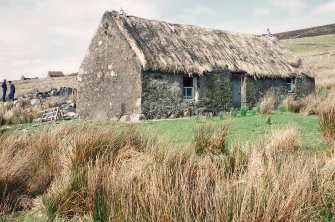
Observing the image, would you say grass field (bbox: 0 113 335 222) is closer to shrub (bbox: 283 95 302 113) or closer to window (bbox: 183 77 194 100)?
shrub (bbox: 283 95 302 113)

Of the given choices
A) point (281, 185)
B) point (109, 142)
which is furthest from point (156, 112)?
point (281, 185)

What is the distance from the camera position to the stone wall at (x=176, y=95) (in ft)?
47.9

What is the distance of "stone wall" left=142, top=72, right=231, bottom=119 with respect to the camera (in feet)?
47.9

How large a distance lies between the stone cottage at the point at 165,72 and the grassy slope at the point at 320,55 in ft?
29.2

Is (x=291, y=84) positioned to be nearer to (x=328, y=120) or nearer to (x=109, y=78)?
(x=109, y=78)

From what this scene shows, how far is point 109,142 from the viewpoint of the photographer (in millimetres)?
5008

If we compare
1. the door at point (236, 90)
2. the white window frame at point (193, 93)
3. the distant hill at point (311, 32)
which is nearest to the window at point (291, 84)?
the door at point (236, 90)

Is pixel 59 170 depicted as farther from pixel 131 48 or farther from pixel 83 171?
pixel 131 48

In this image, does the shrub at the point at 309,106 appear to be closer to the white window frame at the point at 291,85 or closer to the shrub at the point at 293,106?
the shrub at the point at 293,106

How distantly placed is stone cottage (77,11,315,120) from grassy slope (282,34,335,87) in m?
8.89

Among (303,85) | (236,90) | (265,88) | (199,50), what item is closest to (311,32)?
(303,85)

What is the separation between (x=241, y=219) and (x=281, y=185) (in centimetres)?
67

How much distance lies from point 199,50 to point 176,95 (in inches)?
107

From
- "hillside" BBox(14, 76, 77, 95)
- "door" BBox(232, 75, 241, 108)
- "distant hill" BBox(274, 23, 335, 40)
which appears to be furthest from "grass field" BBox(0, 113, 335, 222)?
"distant hill" BBox(274, 23, 335, 40)
